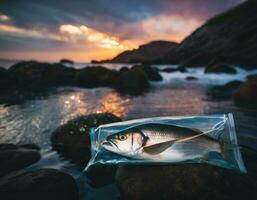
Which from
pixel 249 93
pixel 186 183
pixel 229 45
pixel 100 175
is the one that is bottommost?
pixel 100 175

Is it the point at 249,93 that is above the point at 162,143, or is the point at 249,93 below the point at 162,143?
below

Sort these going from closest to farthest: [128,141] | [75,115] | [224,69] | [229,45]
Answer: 1. [128,141]
2. [75,115]
3. [224,69]
4. [229,45]

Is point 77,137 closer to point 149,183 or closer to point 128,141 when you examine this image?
point 149,183

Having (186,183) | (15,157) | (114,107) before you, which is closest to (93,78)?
(114,107)

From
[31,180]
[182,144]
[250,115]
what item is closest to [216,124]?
[182,144]

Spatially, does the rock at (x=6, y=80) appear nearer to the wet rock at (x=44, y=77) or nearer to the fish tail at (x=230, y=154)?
the wet rock at (x=44, y=77)

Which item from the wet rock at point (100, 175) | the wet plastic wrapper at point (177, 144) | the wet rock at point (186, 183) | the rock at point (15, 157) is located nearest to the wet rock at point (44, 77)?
the rock at point (15, 157)

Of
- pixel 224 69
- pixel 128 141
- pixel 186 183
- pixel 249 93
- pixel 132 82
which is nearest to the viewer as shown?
pixel 128 141
